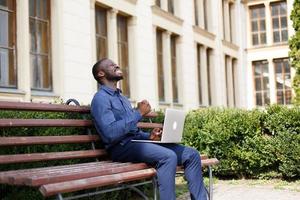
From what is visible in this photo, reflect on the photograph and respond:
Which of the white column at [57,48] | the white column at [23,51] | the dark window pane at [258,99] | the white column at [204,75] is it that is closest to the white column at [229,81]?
the dark window pane at [258,99]

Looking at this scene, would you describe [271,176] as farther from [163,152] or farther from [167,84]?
[167,84]

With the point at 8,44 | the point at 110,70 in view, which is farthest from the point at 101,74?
the point at 8,44

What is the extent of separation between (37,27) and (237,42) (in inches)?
733

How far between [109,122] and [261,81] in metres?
27.5

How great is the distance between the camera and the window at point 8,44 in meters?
11.9

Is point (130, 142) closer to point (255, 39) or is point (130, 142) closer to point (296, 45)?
point (296, 45)

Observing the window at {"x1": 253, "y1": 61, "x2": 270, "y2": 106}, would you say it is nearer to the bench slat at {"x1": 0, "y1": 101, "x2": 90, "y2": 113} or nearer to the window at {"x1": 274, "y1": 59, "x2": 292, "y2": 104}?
the window at {"x1": 274, "y1": 59, "x2": 292, "y2": 104}

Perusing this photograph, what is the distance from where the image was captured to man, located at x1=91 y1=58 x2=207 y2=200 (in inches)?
184

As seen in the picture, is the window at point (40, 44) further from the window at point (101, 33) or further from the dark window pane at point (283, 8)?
the dark window pane at point (283, 8)

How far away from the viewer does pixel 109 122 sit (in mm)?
4754

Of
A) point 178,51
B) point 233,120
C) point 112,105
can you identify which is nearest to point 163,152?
point 112,105

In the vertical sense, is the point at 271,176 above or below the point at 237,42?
below

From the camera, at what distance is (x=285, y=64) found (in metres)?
30.4

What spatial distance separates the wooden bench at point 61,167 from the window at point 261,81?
2597 centimetres
